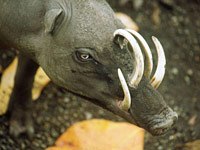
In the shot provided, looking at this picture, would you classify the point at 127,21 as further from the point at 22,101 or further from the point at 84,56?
the point at 84,56

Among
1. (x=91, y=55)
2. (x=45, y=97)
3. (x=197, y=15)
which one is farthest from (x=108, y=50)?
(x=197, y=15)

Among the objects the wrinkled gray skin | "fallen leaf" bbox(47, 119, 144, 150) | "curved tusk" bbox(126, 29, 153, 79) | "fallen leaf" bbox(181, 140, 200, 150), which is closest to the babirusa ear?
the wrinkled gray skin

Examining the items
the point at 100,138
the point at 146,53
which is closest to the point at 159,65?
the point at 146,53

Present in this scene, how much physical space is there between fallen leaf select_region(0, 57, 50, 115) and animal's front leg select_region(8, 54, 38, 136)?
3 cm

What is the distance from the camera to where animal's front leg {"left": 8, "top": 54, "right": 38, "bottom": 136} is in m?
3.08

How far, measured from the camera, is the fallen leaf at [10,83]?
3.25m

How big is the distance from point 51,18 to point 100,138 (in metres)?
0.81

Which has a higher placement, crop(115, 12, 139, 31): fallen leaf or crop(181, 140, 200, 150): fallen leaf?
crop(115, 12, 139, 31): fallen leaf

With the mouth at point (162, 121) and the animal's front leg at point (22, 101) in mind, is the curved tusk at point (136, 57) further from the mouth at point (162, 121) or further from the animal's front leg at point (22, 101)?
the animal's front leg at point (22, 101)

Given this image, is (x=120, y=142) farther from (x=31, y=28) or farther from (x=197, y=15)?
(x=197, y=15)

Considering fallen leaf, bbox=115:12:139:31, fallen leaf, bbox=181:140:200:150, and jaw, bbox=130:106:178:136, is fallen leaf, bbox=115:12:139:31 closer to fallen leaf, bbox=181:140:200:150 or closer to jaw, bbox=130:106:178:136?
fallen leaf, bbox=181:140:200:150

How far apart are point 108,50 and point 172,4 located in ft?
4.67

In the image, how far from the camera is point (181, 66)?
3.65 m

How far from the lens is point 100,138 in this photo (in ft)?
10.4
